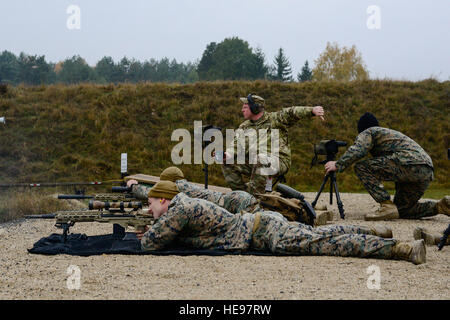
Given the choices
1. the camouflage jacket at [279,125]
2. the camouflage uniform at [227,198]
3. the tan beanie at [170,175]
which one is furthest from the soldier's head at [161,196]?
the camouflage jacket at [279,125]

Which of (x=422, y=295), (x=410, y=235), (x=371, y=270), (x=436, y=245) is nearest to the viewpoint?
(x=422, y=295)

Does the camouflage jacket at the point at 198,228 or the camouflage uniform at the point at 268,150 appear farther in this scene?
the camouflage uniform at the point at 268,150

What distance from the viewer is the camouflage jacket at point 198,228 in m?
5.24

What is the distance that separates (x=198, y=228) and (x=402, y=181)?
13.8 ft

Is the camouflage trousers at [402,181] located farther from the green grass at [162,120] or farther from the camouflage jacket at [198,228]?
the green grass at [162,120]

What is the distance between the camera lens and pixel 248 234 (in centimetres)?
555

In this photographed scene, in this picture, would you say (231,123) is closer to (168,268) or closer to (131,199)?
(131,199)

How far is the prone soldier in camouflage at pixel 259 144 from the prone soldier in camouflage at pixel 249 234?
2.66 m

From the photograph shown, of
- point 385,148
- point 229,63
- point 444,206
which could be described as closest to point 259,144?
point 385,148

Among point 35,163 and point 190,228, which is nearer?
point 190,228

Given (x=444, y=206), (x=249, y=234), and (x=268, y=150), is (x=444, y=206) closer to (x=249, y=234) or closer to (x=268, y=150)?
(x=268, y=150)

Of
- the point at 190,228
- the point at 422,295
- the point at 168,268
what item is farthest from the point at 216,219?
the point at 422,295

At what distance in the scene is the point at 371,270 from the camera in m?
4.81
